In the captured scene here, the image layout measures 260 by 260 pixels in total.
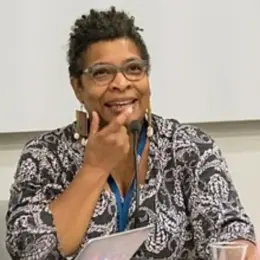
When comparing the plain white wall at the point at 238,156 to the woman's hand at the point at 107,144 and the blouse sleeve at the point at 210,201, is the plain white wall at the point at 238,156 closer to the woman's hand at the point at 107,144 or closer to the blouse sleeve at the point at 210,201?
the blouse sleeve at the point at 210,201

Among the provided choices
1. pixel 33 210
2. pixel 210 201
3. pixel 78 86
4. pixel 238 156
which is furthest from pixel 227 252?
pixel 238 156

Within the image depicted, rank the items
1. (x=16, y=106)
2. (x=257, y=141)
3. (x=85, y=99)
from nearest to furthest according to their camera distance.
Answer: (x=85, y=99) < (x=16, y=106) < (x=257, y=141)

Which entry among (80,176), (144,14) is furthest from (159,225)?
(144,14)

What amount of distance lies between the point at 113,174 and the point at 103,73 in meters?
0.28

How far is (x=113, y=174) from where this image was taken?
1.71m

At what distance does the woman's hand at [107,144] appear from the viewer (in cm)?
A: 156

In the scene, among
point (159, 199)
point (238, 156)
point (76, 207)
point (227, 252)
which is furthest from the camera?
point (238, 156)

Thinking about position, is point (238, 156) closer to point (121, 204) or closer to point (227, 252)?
point (121, 204)

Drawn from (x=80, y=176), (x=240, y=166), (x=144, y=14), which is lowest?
(x=240, y=166)

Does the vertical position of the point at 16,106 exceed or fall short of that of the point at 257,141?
it exceeds it

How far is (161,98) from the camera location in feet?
7.32

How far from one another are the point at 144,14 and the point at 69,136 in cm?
64

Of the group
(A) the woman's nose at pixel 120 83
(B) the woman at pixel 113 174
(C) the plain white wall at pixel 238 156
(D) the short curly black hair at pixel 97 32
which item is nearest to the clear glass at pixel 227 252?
(B) the woman at pixel 113 174

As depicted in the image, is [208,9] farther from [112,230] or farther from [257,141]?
[112,230]
